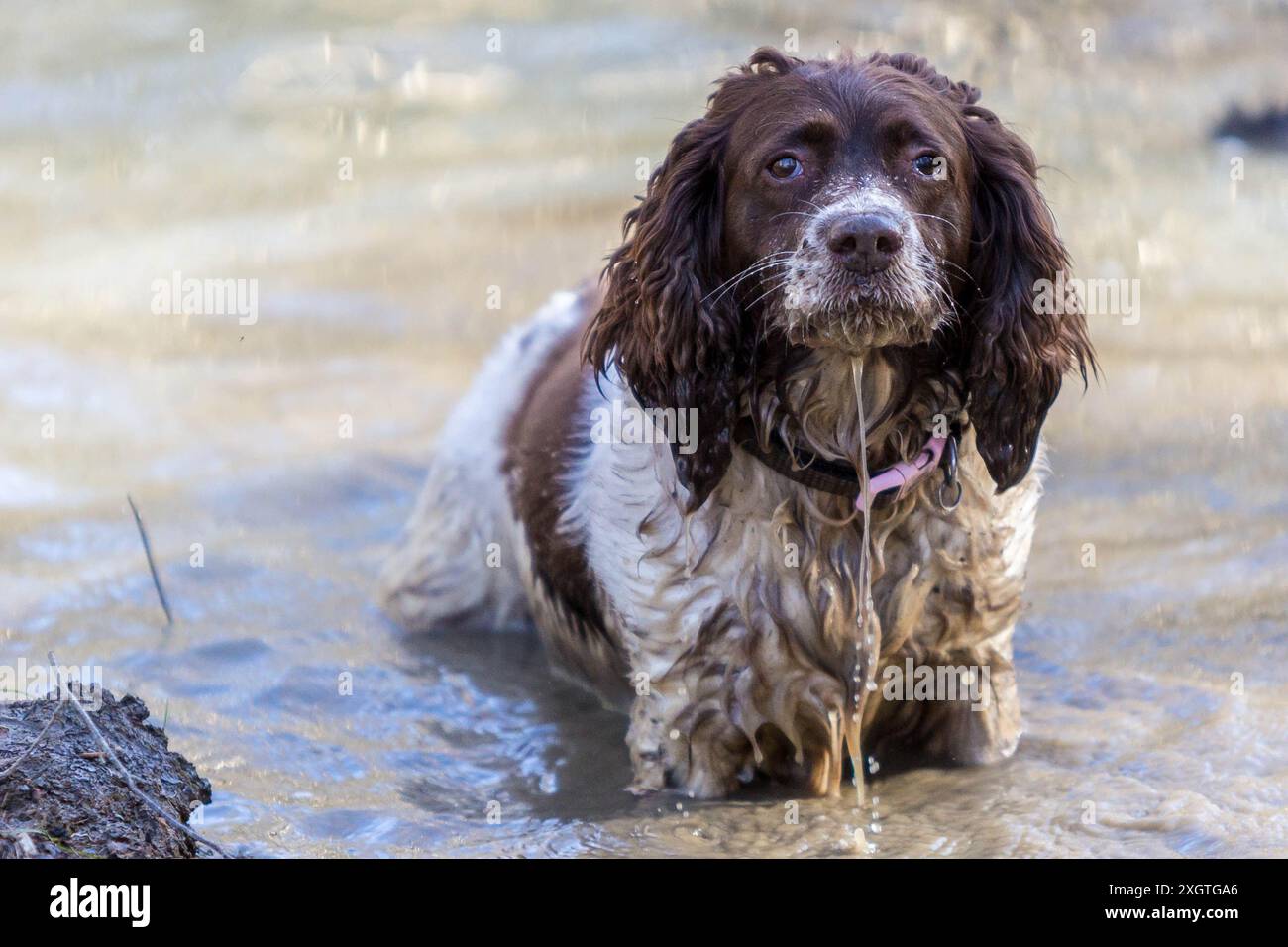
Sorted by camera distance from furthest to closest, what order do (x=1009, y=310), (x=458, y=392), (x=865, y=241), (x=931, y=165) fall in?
(x=458, y=392) < (x=1009, y=310) < (x=931, y=165) < (x=865, y=241)

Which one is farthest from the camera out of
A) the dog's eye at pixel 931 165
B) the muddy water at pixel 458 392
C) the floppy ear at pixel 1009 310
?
the muddy water at pixel 458 392

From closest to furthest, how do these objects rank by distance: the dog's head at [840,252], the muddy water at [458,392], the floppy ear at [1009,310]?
the dog's head at [840,252], the floppy ear at [1009,310], the muddy water at [458,392]

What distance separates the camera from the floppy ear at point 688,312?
3.94m

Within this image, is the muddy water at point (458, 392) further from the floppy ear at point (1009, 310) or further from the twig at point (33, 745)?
the floppy ear at point (1009, 310)

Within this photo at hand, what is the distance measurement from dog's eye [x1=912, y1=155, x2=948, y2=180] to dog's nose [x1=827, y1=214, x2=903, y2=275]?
244 millimetres

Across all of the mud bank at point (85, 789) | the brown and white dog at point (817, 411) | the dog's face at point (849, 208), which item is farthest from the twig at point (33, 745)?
the dog's face at point (849, 208)

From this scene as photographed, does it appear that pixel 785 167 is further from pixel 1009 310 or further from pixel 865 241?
pixel 1009 310

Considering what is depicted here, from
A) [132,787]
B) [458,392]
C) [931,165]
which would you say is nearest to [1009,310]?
[931,165]

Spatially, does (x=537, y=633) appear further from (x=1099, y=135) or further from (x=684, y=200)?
(x=1099, y=135)

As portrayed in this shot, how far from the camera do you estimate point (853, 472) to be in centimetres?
400

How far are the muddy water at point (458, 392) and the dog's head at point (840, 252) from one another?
1.00 meters

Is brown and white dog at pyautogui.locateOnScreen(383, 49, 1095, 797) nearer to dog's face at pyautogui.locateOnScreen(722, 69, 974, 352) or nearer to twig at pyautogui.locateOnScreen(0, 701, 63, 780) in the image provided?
dog's face at pyautogui.locateOnScreen(722, 69, 974, 352)

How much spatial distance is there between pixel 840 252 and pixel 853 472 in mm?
601

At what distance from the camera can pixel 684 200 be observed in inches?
159
